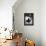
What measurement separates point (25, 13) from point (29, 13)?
0.20 metres

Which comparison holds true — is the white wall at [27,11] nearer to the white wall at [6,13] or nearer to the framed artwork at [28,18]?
the framed artwork at [28,18]

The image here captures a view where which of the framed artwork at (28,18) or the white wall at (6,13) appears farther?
the framed artwork at (28,18)

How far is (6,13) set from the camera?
419 cm

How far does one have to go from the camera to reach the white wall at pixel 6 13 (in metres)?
4.15

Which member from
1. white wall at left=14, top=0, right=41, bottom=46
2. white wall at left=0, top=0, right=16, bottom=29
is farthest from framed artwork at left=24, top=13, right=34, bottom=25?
white wall at left=0, top=0, right=16, bottom=29

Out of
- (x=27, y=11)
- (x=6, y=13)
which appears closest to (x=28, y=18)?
(x=27, y=11)

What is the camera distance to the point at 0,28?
13.0ft

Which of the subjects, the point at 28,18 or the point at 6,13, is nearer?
the point at 6,13

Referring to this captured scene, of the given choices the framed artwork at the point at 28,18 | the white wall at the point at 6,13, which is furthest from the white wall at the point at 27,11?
the white wall at the point at 6,13

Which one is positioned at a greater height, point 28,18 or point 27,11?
point 27,11

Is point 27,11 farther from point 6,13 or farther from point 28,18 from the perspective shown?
point 6,13

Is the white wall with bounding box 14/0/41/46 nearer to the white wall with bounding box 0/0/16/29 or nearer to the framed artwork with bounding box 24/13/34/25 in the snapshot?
the framed artwork with bounding box 24/13/34/25

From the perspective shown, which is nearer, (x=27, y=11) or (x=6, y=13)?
(x=6, y=13)

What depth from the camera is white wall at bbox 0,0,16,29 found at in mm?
4148
